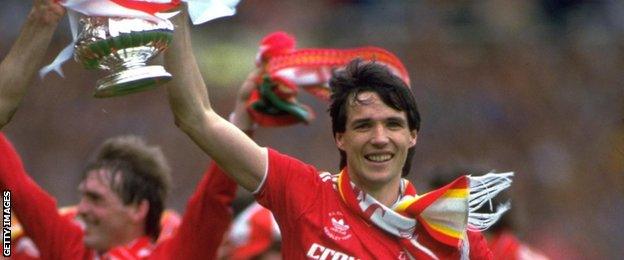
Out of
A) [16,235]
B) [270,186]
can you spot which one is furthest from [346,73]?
[16,235]

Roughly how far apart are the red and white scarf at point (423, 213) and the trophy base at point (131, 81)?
0.86m

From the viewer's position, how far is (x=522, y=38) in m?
10.3

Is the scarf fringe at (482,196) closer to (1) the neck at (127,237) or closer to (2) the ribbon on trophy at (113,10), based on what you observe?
(2) the ribbon on trophy at (113,10)

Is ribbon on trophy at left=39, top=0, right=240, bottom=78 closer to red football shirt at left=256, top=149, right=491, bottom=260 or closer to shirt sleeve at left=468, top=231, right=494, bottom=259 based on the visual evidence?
red football shirt at left=256, top=149, right=491, bottom=260

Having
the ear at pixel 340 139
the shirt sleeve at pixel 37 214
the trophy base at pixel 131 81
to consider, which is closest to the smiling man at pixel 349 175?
the ear at pixel 340 139

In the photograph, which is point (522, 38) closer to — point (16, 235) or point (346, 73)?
point (16, 235)

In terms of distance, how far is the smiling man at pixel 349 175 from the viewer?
176 inches

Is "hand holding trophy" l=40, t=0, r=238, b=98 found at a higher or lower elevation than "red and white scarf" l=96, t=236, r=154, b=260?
higher

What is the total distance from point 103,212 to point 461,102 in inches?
187

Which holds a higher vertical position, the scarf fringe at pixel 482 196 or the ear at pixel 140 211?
the scarf fringe at pixel 482 196

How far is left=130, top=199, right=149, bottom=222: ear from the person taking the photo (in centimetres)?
548

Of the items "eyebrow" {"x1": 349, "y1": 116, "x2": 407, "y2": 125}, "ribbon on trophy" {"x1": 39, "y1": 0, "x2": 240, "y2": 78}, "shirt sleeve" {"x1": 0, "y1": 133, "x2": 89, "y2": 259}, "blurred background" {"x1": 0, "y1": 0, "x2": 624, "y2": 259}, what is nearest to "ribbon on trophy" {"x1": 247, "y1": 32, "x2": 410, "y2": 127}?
"eyebrow" {"x1": 349, "y1": 116, "x2": 407, "y2": 125}

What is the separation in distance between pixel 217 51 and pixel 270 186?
5706 mm

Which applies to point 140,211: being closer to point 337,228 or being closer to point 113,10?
point 337,228
